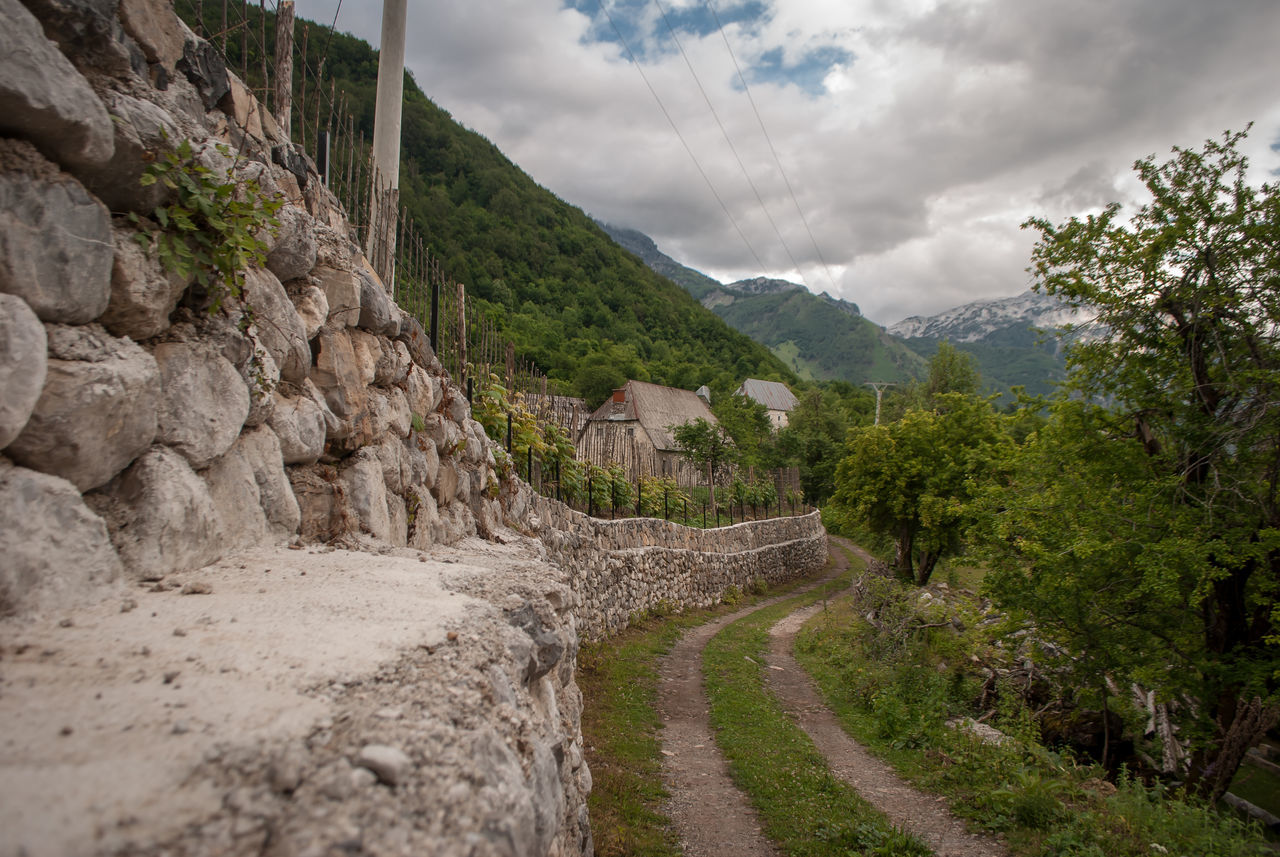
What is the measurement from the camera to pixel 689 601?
16891 mm

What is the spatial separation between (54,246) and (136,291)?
1.25ft

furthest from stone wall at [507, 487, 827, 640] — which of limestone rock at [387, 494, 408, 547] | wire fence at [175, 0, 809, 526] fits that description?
limestone rock at [387, 494, 408, 547]

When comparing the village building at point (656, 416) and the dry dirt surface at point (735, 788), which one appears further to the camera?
the village building at point (656, 416)

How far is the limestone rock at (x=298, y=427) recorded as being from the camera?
379 cm

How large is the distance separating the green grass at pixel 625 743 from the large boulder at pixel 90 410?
4378mm

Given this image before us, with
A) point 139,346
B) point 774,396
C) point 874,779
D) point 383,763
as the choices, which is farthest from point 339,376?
point 774,396

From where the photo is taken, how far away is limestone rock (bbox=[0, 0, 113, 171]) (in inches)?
86.3

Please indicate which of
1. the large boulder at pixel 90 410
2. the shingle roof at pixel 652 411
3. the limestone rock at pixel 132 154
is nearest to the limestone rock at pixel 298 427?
the large boulder at pixel 90 410

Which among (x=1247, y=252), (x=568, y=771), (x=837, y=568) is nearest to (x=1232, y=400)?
(x=1247, y=252)

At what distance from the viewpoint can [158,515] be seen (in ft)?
8.61

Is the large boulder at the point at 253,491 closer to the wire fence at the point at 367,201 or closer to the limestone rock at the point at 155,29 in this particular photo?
the limestone rock at the point at 155,29

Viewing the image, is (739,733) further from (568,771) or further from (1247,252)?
(1247,252)

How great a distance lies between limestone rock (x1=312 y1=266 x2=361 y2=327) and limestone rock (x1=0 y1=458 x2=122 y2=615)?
8.60 ft

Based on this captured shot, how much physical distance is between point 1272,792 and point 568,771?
14178mm
